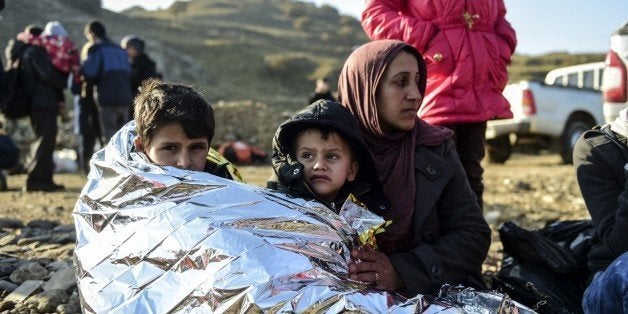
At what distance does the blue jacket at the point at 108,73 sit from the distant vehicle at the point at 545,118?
6.21 m

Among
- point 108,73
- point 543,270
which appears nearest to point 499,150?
point 108,73

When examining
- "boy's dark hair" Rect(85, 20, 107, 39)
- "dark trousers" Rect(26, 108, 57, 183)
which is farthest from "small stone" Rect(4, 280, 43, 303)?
"boy's dark hair" Rect(85, 20, 107, 39)

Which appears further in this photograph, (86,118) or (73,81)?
(86,118)

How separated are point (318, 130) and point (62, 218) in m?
4.16

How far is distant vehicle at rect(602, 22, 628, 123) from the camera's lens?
3963mm

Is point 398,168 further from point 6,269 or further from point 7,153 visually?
point 6,269

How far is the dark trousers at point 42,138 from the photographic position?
26.9 ft

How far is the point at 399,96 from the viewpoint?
2883 mm

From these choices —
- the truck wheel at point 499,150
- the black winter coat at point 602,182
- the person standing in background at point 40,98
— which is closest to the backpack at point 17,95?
the person standing in background at point 40,98

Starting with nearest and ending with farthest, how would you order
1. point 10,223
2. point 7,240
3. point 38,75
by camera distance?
point 7,240
point 10,223
point 38,75

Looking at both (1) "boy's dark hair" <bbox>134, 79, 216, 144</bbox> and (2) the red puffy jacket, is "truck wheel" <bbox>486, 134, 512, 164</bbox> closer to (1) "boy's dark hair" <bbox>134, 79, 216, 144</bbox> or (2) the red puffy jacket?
(2) the red puffy jacket

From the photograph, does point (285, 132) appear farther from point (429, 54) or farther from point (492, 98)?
point (492, 98)

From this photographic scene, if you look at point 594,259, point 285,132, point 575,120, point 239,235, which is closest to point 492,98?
point 594,259

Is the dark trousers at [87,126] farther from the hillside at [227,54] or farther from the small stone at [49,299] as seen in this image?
the hillside at [227,54]
